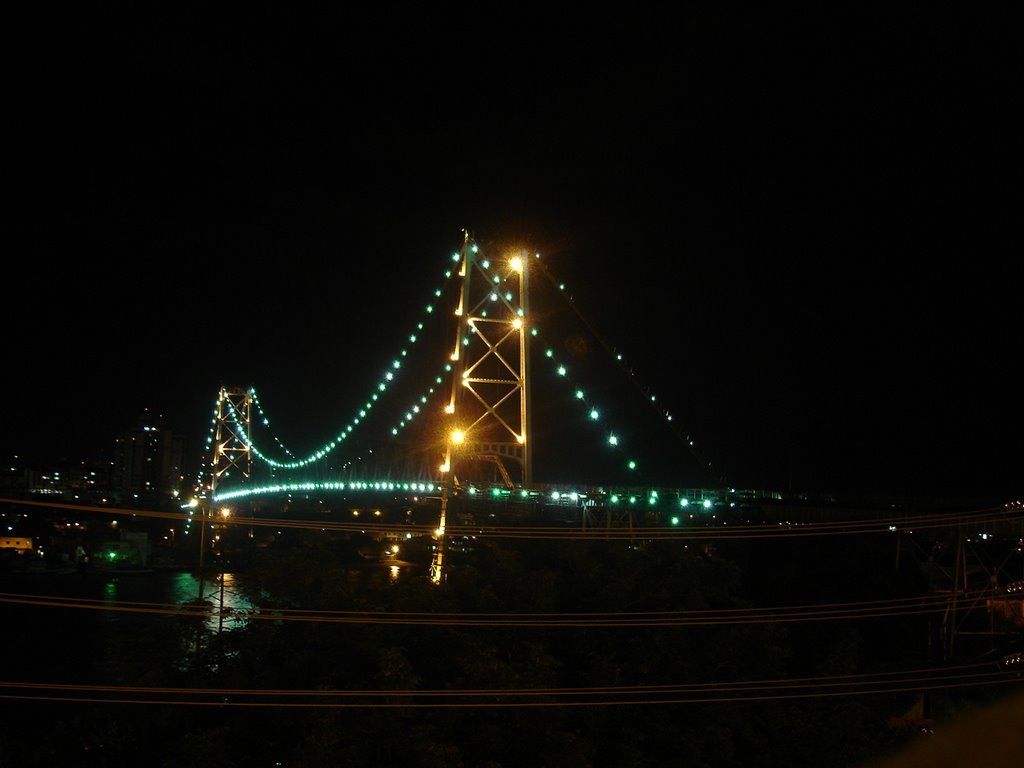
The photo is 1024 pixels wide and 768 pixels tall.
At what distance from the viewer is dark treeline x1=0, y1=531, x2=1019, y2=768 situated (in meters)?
5.21

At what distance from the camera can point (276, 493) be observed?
2975 cm

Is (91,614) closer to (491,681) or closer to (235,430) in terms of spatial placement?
(491,681)

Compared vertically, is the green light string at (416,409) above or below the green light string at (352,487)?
above

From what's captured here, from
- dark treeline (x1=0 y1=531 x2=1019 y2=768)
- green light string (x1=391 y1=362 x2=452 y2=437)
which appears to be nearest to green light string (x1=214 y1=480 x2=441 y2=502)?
green light string (x1=391 y1=362 x2=452 y2=437)

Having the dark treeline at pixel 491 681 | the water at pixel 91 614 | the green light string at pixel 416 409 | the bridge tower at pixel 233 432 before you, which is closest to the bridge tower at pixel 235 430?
the bridge tower at pixel 233 432

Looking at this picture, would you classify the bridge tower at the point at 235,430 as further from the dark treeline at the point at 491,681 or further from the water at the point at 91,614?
the dark treeline at the point at 491,681

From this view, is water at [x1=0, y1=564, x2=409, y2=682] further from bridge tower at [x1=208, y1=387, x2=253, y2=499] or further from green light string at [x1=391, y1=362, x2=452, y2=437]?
bridge tower at [x1=208, y1=387, x2=253, y2=499]

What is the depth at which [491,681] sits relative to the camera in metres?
5.36

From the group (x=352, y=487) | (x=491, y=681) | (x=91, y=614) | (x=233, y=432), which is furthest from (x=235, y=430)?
(x=491, y=681)

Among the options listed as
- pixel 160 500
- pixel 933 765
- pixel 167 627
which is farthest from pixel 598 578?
pixel 160 500

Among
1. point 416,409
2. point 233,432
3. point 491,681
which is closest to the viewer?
point 491,681

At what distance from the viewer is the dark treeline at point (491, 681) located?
521 centimetres

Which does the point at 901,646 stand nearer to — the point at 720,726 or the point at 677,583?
the point at 677,583

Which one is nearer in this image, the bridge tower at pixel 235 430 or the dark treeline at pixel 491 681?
the dark treeline at pixel 491 681
